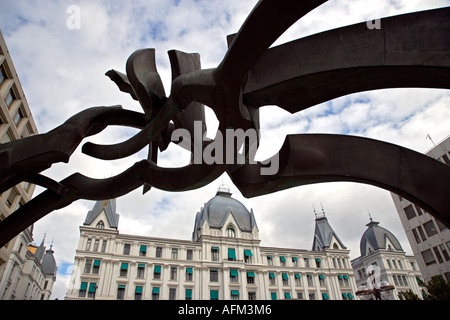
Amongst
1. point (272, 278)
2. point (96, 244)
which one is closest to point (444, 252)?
point (272, 278)

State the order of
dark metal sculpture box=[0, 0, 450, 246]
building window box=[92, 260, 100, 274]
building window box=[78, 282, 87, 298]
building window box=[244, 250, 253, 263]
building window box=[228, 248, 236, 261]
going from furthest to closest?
building window box=[244, 250, 253, 263] → building window box=[228, 248, 236, 261] → building window box=[92, 260, 100, 274] → building window box=[78, 282, 87, 298] → dark metal sculpture box=[0, 0, 450, 246]

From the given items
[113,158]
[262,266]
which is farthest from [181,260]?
[113,158]

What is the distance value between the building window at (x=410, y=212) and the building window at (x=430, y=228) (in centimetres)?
177

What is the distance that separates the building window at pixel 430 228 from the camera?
2723 centimetres

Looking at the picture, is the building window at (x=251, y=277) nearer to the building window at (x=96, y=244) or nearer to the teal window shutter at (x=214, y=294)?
the teal window shutter at (x=214, y=294)

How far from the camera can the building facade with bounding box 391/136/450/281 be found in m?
26.0

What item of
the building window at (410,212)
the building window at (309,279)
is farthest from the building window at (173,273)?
the building window at (410,212)

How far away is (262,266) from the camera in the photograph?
42.4m

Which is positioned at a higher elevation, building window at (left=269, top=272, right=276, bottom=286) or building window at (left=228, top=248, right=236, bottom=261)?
building window at (left=228, top=248, right=236, bottom=261)

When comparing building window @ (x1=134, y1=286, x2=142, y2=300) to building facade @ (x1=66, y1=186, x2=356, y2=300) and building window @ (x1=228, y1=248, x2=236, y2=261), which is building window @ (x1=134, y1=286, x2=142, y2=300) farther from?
building window @ (x1=228, y1=248, x2=236, y2=261)

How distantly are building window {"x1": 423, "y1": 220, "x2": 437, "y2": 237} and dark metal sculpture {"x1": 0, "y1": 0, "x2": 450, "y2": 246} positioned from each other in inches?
1136

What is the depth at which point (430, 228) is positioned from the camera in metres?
27.7

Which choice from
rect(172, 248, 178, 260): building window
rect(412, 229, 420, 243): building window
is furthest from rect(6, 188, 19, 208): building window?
rect(412, 229, 420, 243): building window

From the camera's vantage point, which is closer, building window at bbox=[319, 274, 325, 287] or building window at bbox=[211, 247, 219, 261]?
building window at bbox=[211, 247, 219, 261]
